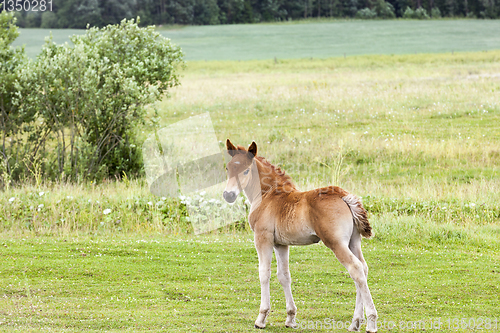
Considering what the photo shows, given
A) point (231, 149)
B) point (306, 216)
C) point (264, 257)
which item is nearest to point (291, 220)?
point (306, 216)

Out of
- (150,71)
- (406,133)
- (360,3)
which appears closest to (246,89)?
(406,133)

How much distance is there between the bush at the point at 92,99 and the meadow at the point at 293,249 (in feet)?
5.68

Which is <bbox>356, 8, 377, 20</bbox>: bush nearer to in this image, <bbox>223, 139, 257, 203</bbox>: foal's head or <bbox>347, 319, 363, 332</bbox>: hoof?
<bbox>223, 139, 257, 203</bbox>: foal's head

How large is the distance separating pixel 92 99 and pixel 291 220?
14260mm

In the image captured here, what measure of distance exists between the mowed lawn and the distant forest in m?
98.4

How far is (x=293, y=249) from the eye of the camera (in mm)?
11688

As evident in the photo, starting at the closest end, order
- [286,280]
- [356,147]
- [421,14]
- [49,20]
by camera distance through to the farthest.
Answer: [286,280], [356,147], [49,20], [421,14]

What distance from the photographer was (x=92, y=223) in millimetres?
14008

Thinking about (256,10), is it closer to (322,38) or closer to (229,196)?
(322,38)

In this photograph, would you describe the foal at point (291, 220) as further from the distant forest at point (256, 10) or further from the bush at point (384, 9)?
the bush at point (384, 9)

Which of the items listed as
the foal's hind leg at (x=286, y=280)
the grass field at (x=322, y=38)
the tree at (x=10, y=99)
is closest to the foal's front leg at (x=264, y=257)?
the foal's hind leg at (x=286, y=280)

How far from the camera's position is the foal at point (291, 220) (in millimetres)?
5895

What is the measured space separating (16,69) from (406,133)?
1723 cm

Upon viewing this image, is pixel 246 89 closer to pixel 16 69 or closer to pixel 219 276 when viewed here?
pixel 16 69
